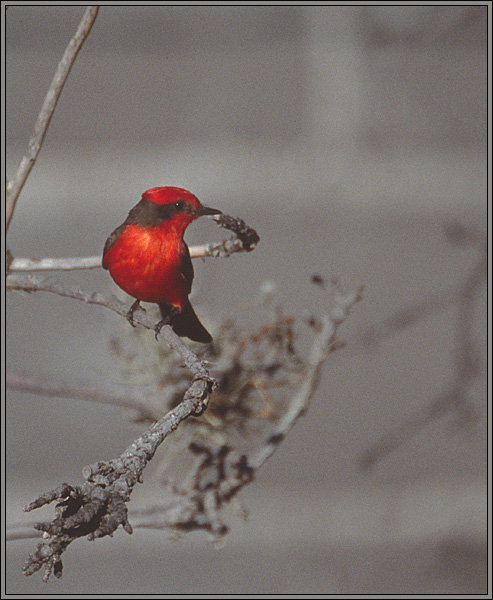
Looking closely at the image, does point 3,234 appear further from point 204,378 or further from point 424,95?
point 424,95

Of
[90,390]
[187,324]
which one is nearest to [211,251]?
[187,324]

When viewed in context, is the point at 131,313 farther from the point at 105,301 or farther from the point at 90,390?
the point at 90,390

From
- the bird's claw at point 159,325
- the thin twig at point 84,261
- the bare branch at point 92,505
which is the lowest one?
the bare branch at point 92,505

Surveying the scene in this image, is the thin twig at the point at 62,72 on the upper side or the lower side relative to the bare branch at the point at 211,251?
upper

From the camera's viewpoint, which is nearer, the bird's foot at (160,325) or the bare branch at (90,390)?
the bird's foot at (160,325)

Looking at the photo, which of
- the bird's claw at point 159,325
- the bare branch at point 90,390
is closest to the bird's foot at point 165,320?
the bird's claw at point 159,325

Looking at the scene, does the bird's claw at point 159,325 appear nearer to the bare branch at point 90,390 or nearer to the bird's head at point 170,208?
the bird's head at point 170,208

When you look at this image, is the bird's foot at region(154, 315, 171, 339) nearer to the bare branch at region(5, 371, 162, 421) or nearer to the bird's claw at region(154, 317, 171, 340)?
the bird's claw at region(154, 317, 171, 340)
